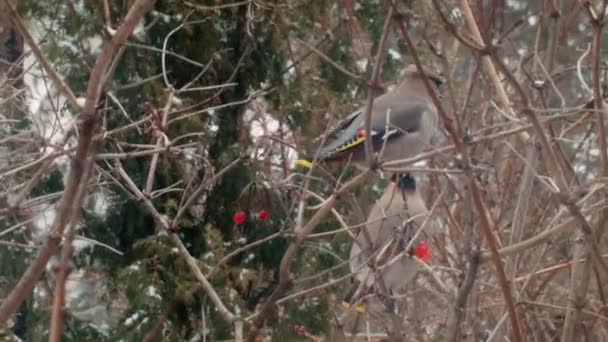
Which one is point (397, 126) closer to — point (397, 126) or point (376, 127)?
point (397, 126)

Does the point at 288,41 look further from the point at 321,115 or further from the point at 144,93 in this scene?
the point at 144,93

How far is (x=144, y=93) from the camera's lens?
19.1ft

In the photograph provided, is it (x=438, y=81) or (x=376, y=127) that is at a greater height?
(x=438, y=81)

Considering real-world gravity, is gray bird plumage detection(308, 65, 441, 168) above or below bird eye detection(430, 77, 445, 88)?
below

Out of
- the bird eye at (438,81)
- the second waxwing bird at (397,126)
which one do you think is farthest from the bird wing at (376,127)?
the bird eye at (438,81)

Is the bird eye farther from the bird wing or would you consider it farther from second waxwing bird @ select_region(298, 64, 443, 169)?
the bird wing

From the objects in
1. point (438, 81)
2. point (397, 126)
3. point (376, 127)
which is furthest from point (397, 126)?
point (438, 81)

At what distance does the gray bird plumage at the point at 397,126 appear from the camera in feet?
18.9

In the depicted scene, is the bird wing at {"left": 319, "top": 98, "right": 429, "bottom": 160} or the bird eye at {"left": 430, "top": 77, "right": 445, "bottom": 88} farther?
the bird eye at {"left": 430, "top": 77, "right": 445, "bottom": 88}

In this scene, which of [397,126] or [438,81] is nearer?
[397,126]

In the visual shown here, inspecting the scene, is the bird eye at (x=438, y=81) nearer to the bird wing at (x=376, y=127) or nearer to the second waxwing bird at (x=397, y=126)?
the second waxwing bird at (x=397, y=126)

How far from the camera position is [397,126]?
6168mm

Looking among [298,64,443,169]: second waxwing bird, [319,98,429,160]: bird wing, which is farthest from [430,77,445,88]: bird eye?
[319,98,429,160]: bird wing

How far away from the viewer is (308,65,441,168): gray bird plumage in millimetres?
5746
